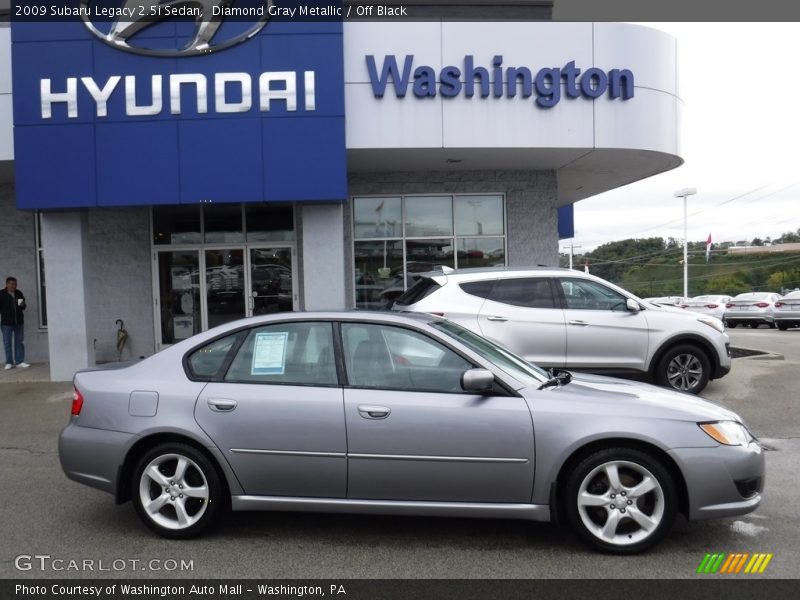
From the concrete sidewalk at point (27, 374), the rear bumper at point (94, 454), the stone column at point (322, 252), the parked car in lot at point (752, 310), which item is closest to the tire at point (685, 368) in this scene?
the stone column at point (322, 252)

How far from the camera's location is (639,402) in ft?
14.5

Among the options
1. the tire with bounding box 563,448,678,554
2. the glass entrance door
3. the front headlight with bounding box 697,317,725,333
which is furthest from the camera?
the glass entrance door

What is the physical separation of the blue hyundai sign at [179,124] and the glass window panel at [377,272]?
9.70 feet

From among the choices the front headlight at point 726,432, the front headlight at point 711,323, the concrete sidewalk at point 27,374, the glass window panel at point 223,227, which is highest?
the glass window panel at point 223,227

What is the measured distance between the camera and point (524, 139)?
11.9 meters

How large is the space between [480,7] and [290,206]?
5341 mm

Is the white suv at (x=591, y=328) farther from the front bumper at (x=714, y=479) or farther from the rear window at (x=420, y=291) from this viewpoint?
the front bumper at (x=714, y=479)

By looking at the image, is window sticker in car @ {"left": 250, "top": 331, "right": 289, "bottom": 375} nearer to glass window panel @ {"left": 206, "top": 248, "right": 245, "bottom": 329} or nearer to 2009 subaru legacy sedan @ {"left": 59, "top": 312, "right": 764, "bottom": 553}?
2009 subaru legacy sedan @ {"left": 59, "top": 312, "right": 764, "bottom": 553}

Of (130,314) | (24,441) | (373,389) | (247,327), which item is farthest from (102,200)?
(373,389)

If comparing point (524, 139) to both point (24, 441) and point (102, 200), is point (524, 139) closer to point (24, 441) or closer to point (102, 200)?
point (102, 200)

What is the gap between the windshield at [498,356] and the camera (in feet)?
15.4

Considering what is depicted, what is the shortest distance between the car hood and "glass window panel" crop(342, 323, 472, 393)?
54cm

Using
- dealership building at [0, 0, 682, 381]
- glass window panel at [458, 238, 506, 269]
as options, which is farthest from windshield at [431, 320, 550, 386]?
glass window panel at [458, 238, 506, 269]

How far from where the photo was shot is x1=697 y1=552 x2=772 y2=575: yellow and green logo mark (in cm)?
415
